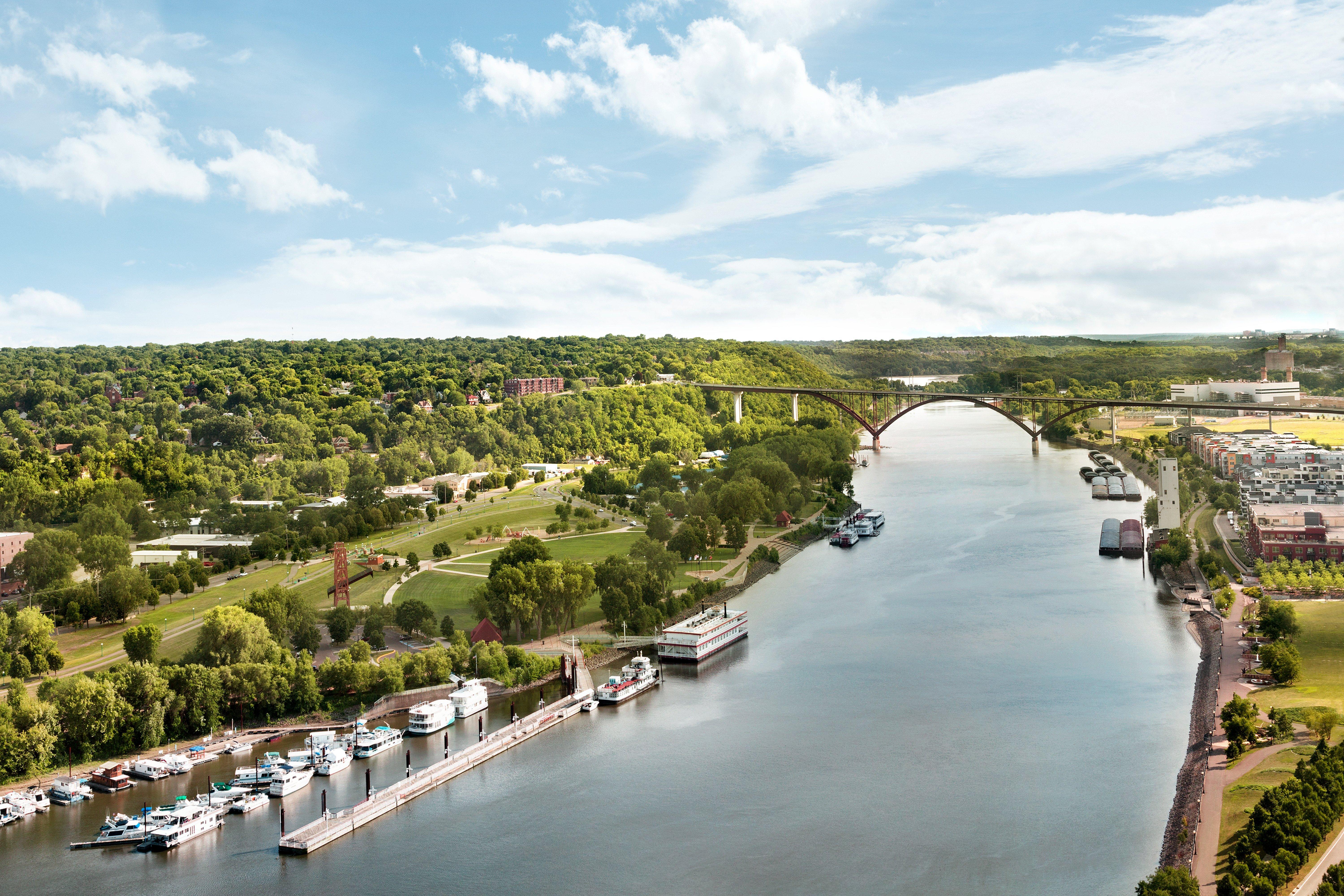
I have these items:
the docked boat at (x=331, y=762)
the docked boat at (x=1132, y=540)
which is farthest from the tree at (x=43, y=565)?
the docked boat at (x=1132, y=540)

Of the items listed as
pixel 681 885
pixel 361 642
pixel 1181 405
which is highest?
pixel 1181 405

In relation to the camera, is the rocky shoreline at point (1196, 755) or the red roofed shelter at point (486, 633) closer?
the rocky shoreline at point (1196, 755)

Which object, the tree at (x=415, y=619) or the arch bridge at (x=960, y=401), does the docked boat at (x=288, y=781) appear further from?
the arch bridge at (x=960, y=401)

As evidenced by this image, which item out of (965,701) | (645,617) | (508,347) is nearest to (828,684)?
(965,701)

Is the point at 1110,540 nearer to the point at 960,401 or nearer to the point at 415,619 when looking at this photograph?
the point at 415,619

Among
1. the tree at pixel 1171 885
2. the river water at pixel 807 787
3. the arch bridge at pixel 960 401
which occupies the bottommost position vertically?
the river water at pixel 807 787

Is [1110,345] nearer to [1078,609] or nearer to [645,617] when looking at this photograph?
[1078,609]
